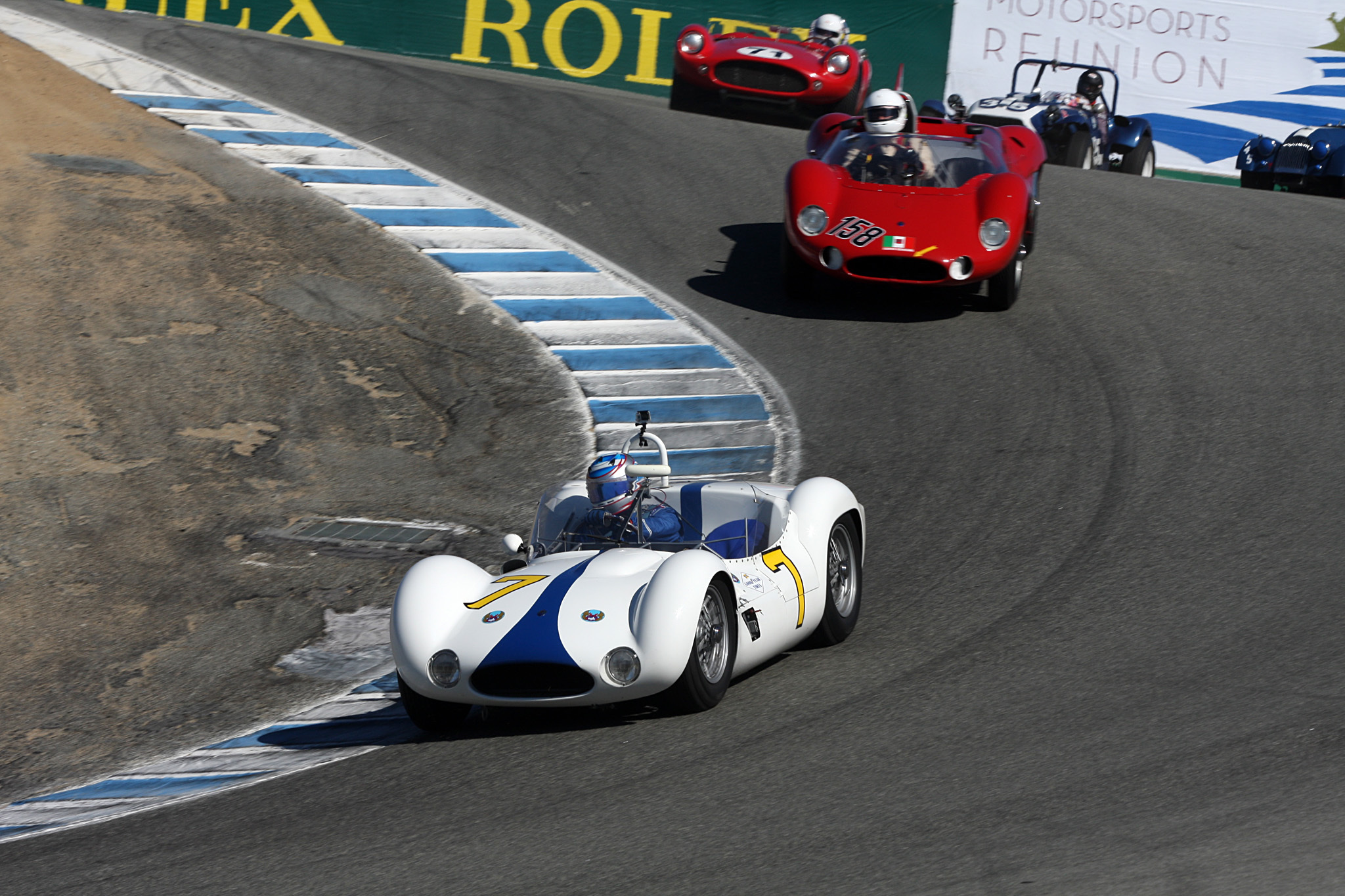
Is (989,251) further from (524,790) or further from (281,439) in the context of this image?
(524,790)

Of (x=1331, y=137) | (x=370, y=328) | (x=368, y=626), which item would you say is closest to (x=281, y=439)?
(x=370, y=328)

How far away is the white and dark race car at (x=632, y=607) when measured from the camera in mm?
5363

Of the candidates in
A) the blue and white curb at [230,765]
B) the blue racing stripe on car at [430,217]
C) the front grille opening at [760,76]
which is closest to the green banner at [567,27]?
the front grille opening at [760,76]

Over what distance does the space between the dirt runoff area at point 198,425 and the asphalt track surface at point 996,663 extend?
5.39ft

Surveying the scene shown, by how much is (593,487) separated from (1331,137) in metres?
13.4

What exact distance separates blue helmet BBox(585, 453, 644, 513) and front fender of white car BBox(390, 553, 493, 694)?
622mm

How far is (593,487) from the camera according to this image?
6324 millimetres

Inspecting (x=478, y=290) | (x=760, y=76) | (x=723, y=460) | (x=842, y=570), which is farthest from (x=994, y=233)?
(x=760, y=76)

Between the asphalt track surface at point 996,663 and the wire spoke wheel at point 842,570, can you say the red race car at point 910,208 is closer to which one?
the asphalt track surface at point 996,663

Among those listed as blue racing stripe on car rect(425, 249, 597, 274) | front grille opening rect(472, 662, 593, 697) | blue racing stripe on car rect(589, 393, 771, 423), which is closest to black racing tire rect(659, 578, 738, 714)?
front grille opening rect(472, 662, 593, 697)

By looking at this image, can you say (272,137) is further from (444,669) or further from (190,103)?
(444,669)

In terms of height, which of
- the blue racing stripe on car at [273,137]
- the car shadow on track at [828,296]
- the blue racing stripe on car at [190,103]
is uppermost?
the blue racing stripe on car at [190,103]

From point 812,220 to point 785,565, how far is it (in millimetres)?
5361

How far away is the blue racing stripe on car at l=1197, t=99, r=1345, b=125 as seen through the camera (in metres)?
19.1
